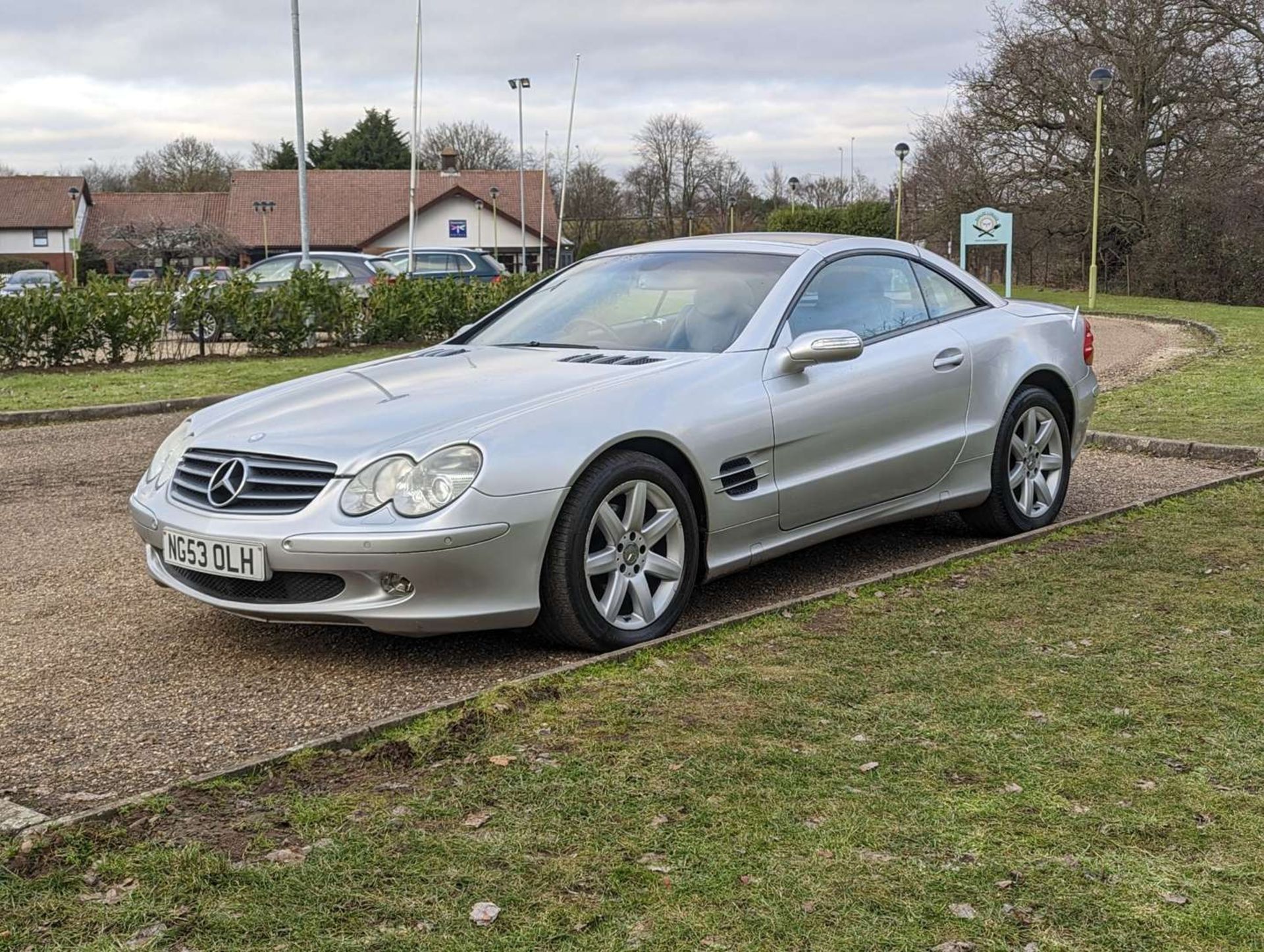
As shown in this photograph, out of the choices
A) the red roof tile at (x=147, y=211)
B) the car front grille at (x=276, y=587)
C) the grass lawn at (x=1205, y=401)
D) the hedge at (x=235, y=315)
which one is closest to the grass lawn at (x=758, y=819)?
the car front grille at (x=276, y=587)

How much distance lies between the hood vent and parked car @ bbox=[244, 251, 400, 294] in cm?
1685

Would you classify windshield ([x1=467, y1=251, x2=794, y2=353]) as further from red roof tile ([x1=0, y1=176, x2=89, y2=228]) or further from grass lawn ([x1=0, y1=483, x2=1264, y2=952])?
red roof tile ([x1=0, y1=176, x2=89, y2=228])

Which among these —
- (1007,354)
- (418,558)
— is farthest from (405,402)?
(1007,354)

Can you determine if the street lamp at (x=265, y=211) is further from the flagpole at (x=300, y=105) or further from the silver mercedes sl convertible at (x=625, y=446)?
the silver mercedes sl convertible at (x=625, y=446)

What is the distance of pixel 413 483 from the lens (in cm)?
479

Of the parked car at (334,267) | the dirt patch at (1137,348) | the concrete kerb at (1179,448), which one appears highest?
the parked car at (334,267)

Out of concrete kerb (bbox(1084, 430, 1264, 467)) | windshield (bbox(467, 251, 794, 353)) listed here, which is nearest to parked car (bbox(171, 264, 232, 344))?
concrete kerb (bbox(1084, 430, 1264, 467))

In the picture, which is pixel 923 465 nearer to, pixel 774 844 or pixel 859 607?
pixel 859 607

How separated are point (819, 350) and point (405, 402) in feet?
5.50

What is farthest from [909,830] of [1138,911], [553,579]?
[553,579]

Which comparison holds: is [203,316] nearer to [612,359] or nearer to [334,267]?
[334,267]

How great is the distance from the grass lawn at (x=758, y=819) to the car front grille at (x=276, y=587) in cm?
82

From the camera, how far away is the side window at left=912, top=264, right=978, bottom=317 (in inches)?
267

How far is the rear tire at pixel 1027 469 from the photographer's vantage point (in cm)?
687
